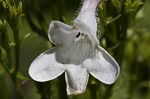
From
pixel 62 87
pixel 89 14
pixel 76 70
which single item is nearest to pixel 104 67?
pixel 76 70

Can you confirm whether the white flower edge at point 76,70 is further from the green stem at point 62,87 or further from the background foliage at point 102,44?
the green stem at point 62,87

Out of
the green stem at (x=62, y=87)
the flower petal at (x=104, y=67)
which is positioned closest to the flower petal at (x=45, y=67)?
the flower petal at (x=104, y=67)

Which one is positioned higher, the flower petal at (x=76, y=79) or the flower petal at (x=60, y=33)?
the flower petal at (x=60, y=33)

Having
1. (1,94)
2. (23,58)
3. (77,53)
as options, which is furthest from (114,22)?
Result: (23,58)

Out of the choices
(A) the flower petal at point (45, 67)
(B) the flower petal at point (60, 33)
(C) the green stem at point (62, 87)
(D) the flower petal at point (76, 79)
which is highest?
(B) the flower petal at point (60, 33)

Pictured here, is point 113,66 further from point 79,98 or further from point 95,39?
point 79,98

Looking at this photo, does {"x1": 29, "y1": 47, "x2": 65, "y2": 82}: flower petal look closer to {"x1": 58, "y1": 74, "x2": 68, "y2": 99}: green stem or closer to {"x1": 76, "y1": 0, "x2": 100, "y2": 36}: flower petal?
{"x1": 76, "y1": 0, "x2": 100, "y2": 36}: flower petal

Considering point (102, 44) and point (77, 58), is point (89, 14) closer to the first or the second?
point (77, 58)
